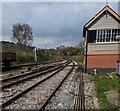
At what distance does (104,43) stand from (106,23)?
6.52ft

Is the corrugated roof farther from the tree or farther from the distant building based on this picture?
the tree

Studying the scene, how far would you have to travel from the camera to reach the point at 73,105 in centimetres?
758

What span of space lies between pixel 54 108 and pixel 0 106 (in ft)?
6.01

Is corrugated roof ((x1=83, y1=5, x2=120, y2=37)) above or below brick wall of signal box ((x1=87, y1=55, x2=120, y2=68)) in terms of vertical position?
above

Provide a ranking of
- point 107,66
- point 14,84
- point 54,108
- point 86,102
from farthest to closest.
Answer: point 107,66 → point 14,84 → point 86,102 → point 54,108

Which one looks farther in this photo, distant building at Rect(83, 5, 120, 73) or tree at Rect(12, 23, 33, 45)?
tree at Rect(12, 23, 33, 45)

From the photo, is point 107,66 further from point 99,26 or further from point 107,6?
point 107,6

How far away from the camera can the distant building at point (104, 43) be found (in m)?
20.2

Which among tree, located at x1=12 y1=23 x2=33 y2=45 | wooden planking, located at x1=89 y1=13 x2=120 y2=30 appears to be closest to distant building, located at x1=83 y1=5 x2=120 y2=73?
wooden planking, located at x1=89 y1=13 x2=120 y2=30

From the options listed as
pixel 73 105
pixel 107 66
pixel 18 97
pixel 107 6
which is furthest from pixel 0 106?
pixel 107 6

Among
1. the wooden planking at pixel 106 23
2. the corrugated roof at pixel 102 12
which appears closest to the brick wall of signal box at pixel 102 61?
the wooden planking at pixel 106 23

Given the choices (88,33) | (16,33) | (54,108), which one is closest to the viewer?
(54,108)

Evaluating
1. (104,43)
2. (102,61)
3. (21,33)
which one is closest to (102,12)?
(104,43)

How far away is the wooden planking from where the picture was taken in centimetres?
2042
